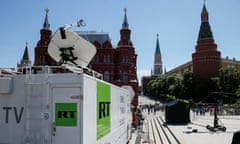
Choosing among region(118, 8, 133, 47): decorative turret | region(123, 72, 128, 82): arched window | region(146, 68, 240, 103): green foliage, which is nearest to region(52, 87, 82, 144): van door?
region(123, 72, 128, 82): arched window

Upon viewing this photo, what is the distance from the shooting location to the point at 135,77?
187 feet

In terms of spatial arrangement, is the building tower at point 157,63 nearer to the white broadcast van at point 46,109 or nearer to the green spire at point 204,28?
the green spire at point 204,28

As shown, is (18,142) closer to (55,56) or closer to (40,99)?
(40,99)

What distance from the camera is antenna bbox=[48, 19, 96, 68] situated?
23.7 feet

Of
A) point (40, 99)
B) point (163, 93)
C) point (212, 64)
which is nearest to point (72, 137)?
point (40, 99)

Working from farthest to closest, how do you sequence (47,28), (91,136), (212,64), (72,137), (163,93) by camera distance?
(163,93)
(212,64)
(47,28)
(91,136)
(72,137)

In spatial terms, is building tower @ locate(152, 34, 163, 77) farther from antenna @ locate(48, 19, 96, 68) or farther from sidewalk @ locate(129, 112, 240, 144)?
antenna @ locate(48, 19, 96, 68)

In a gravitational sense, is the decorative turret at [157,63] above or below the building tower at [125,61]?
above

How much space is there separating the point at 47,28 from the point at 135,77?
22.7 m

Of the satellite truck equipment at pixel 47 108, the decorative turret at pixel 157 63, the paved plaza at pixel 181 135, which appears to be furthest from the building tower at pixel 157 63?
the satellite truck equipment at pixel 47 108

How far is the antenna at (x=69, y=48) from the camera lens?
7223 millimetres

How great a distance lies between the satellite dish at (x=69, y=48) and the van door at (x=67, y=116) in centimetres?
207

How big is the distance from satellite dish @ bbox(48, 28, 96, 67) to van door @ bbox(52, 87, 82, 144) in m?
2.07

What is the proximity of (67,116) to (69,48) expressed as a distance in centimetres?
265
